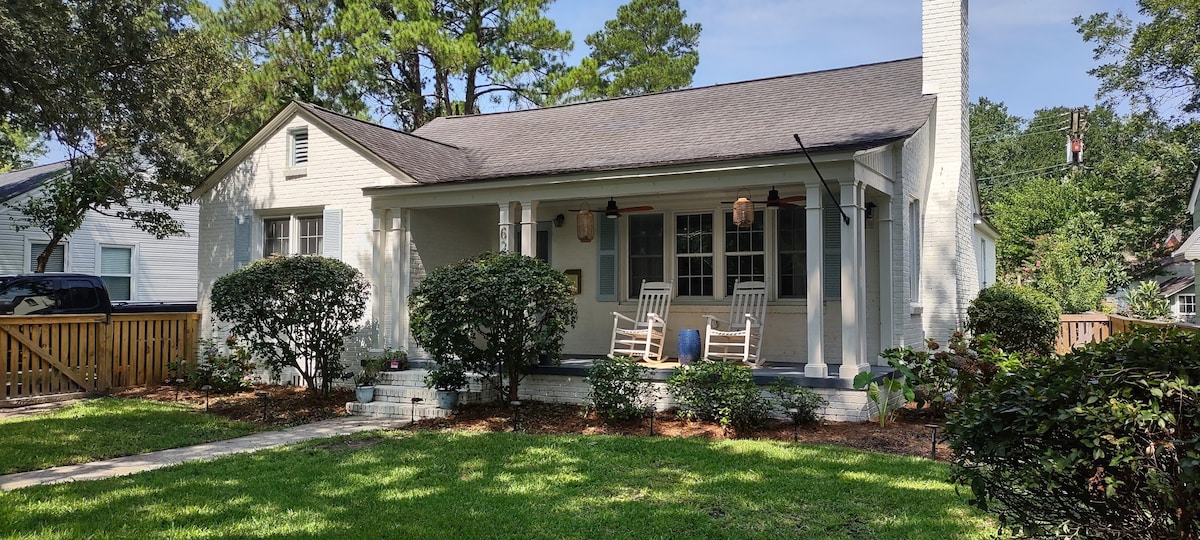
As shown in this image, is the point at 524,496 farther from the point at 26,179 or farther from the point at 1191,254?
the point at 26,179

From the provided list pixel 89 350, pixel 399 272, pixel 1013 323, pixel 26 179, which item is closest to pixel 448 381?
pixel 399 272

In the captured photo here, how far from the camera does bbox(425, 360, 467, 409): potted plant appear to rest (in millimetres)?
8875

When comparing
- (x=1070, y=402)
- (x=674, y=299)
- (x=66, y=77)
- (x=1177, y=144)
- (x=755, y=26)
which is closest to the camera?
(x=1070, y=402)

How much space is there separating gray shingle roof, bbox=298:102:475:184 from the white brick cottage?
41 millimetres

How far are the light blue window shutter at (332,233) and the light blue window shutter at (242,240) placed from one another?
1.43 meters

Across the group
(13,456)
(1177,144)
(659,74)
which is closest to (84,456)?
(13,456)

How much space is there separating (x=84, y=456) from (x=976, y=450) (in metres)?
7.20

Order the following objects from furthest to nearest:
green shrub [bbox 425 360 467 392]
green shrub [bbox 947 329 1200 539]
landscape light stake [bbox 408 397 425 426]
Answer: green shrub [bbox 425 360 467 392], landscape light stake [bbox 408 397 425 426], green shrub [bbox 947 329 1200 539]

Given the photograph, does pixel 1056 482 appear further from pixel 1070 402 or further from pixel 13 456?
pixel 13 456

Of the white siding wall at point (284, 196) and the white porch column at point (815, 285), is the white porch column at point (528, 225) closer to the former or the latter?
the white siding wall at point (284, 196)

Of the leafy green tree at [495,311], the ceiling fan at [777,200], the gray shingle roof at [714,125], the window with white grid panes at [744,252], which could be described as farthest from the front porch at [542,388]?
the gray shingle roof at [714,125]

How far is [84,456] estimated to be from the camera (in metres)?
6.84

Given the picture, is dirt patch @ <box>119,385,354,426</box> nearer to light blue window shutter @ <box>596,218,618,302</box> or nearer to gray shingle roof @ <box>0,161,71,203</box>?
light blue window shutter @ <box>596,218,618,302</box>

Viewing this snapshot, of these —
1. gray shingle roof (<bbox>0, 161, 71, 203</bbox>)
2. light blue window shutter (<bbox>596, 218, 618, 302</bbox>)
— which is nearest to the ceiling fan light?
light blue window shutter (<bbox>596, 218, 618, 302</bbox>)
